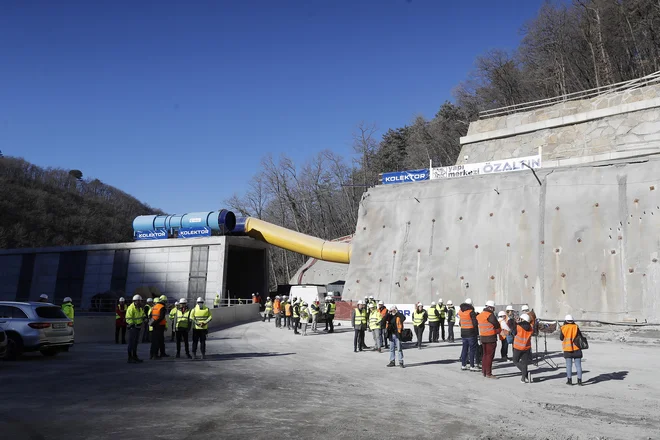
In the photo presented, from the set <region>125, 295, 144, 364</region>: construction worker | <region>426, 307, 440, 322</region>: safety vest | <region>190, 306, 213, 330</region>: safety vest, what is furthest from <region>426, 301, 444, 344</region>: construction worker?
<region>125, 295, 144, 364</region>: construction worker

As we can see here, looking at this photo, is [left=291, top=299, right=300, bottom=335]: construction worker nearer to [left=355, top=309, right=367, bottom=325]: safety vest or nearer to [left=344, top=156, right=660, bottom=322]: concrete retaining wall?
[left=344, top=156, right=660, bottom=322]: concrete retaining wall

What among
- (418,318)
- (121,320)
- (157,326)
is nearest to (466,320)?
(418,318)

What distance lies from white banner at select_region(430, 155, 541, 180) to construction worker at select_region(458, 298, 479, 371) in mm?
16648

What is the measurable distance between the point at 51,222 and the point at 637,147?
106m

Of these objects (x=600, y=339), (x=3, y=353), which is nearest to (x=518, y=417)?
(x=3, y=353)

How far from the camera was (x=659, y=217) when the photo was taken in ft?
75.5

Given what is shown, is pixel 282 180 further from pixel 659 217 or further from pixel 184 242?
pixel 659 217

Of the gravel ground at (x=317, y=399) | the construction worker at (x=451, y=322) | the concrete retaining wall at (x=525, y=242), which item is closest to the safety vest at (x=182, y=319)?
the gravel ground at (x=317, y=399)

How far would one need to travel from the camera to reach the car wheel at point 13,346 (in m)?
14.9

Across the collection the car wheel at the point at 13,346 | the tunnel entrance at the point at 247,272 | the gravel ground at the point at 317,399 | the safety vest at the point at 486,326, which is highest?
the tunnel entrance at the point at 247,272

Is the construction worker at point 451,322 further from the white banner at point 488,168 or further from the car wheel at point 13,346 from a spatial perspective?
the car wheel at point 13,346

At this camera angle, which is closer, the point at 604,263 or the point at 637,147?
the point at 604,263

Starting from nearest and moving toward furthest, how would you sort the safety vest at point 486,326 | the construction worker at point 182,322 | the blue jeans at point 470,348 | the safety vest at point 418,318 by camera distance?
the safety vest at point 486,326 → the blue jeans at point 470,348 → the construction worker at point 182,322 → the safety vest at point 418,318

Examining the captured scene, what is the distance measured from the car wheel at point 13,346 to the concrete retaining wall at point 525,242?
19496mm
